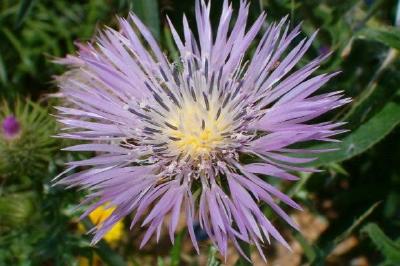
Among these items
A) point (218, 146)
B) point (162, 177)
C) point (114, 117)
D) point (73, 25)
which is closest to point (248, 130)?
point (218, 146)

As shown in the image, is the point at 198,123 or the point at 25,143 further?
the point at 25,143

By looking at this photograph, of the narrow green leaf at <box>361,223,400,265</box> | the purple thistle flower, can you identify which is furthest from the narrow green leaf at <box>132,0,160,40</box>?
the narrow green leaf at <box>361,223,400,265</box>

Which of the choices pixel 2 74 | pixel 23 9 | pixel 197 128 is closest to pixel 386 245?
pixel 197 128

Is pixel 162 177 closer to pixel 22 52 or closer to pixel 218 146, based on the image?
pixel 218 146

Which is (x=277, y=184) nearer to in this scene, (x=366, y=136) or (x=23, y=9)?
(x=366, y=136)

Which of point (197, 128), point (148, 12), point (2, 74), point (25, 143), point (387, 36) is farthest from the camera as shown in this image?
point (2, 74)
